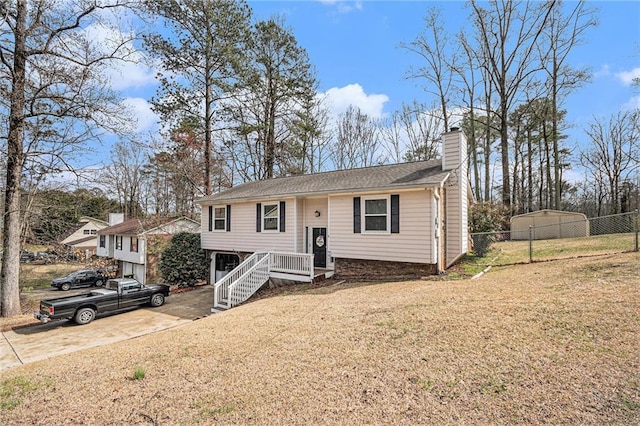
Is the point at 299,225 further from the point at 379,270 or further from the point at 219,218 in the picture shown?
the point at 219,218

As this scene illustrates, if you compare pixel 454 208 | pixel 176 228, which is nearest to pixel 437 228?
pixel 454 208

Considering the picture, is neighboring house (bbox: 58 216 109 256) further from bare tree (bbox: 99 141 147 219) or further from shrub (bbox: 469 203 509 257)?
shrub (bbox: 469 203 509 257)

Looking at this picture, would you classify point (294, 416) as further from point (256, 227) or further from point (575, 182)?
point (575, 182)

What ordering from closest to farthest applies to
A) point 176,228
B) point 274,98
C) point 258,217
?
1. point 258,217
2. point 176,228
3. point 274,98

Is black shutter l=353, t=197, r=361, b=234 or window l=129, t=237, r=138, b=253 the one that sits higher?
black shutter l=353, t=197, r=361, b=234

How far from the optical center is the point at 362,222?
38.6 ft

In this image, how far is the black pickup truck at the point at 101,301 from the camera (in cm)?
1027

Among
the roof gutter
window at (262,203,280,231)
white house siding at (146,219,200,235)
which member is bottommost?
white house siding at (146,219,200,235)

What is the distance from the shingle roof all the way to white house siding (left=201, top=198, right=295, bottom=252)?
26.6 inches

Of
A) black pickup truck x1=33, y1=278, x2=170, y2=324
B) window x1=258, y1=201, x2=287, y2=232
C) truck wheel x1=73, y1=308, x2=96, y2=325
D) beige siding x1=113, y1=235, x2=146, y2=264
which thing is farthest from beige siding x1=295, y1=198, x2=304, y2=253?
beige siding x1=113, y1=235, x2=146, y2=264

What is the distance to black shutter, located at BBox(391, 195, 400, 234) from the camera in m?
11.1

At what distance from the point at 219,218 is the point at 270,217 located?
→ 3.74 metres

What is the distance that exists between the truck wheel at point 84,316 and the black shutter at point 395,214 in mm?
10655

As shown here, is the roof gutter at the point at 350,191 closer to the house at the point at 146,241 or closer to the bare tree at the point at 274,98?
the house at the point at 146,241
